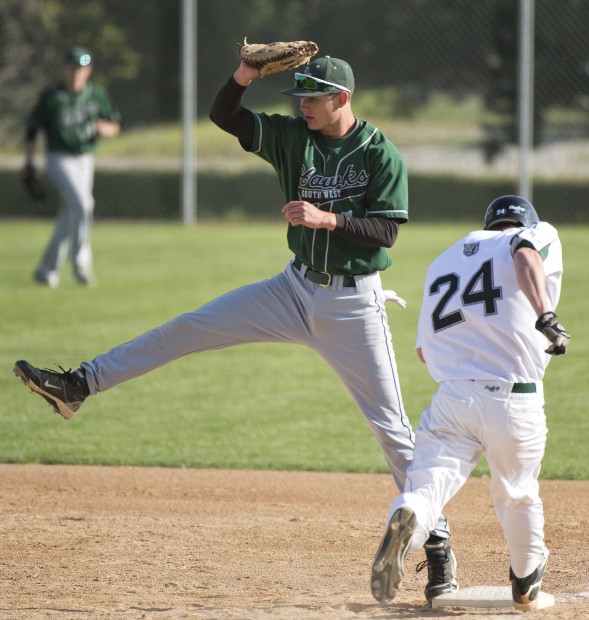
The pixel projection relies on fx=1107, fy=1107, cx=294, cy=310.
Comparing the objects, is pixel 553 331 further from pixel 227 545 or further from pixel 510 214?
pixel 227 545

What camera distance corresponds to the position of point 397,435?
188 inches

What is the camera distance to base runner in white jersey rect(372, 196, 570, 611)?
396 cm

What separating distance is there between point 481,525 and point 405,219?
1.82 m

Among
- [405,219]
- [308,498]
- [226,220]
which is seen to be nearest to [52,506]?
[308,498]

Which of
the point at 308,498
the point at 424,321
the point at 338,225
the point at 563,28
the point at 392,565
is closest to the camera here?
the point at 392,565

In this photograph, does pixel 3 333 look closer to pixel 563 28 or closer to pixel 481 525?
pixel 481 525

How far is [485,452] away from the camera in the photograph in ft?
13.5

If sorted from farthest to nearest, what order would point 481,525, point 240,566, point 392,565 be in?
point 481,525 → point 240,566 → point 392,565

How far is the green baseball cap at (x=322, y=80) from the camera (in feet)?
16.0

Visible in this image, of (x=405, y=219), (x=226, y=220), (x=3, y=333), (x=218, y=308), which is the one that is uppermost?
(x=405, y=219)

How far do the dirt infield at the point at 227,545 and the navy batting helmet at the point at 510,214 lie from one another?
154 centimetres

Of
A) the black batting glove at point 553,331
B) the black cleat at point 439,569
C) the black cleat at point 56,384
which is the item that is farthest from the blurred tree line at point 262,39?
the black batting glove at point 553,331

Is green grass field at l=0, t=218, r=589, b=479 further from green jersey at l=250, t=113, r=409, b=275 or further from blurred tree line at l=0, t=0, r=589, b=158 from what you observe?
blurred tree line at l=0, t=0, r=589, b=158

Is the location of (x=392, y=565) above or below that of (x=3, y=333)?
above
